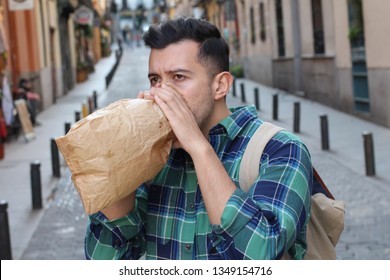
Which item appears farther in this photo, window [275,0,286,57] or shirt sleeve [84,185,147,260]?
window [275,0,286,57]

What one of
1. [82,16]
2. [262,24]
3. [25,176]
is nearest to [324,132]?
[25,176]

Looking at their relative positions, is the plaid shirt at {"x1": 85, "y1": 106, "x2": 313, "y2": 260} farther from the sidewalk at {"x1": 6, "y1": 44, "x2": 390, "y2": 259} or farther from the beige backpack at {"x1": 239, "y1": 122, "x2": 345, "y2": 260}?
the sidewalk at {"x1": 6, "y1": 44, "x2": 390, "y2": 259}

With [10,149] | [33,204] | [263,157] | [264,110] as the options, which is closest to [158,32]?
[263,157]

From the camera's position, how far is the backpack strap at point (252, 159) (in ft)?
5.74

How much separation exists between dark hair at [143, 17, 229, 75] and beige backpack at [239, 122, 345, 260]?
204 mm

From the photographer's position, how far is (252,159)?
69.1 inches

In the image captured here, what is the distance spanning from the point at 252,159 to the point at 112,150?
0.34 metres

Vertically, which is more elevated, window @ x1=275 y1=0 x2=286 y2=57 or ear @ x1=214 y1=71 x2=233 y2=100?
window @ x1=275 y1=0 x2=286 y2=57

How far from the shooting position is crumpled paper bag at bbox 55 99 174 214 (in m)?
1.65

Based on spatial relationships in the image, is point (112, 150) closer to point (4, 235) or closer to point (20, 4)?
point (4, 235)

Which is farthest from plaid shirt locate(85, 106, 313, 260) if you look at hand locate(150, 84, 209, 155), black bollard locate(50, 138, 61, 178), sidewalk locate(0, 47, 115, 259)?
black bollard locate(50, 138, 61, 178)

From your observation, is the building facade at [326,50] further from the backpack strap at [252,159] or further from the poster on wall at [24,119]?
the poster on wall at [24,119]

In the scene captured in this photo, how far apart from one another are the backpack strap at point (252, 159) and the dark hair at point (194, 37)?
20 cm

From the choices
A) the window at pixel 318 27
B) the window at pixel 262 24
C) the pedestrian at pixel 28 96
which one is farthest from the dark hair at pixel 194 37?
the window at pixel 262 24
